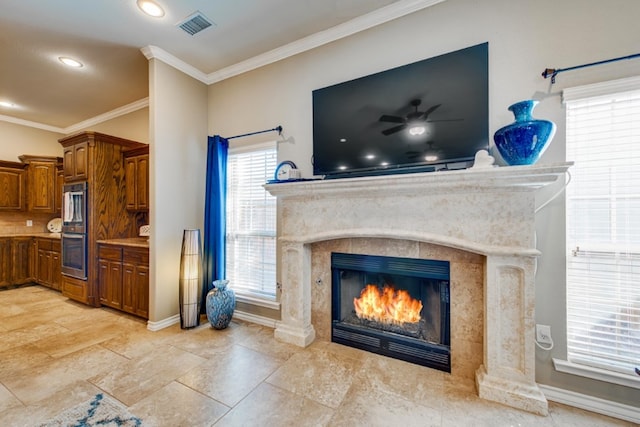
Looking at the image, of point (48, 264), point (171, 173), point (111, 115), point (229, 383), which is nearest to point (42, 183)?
point (48, 264)

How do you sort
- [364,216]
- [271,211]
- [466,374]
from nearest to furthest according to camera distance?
[466,374], [364,216], [271,211]

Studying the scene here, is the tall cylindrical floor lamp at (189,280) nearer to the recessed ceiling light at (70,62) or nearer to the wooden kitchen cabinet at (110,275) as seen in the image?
the wooden kitchen cabinet at (110,275)

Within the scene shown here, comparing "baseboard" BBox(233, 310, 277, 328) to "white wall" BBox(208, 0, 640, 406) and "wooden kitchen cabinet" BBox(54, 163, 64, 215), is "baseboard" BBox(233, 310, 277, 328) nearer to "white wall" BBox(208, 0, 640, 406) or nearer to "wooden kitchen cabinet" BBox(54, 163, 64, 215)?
"white wall" BBox(208, 0, 640, 406)

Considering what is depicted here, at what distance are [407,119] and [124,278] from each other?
373cm

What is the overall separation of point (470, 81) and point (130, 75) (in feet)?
13.1

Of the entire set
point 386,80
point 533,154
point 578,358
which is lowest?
point 578,358

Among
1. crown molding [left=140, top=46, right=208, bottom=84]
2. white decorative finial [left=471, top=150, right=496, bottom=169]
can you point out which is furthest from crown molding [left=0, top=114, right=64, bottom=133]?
white decorative finial [left=471, top=150, right=496, bottom=169]

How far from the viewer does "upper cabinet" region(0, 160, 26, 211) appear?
462cm

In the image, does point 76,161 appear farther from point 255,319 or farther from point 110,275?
point 255,319

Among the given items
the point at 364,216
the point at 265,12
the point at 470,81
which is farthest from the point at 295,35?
the point at 364,216

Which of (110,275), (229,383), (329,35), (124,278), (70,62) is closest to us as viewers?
(229,383)

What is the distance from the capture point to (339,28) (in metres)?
2.57

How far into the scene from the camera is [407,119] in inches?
86.7

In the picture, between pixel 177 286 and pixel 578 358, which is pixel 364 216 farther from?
pixel 177 286
